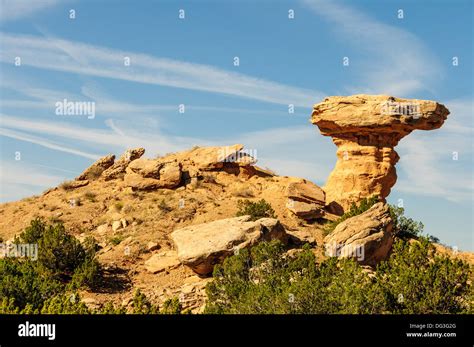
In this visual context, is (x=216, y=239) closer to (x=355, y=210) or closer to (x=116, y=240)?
(x=116, y=240)

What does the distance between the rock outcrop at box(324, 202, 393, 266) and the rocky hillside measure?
5 centimetres

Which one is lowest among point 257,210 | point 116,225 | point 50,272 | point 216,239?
point 50,272

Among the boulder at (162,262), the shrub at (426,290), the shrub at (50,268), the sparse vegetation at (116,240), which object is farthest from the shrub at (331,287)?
the sparse vegetation at (116,240)

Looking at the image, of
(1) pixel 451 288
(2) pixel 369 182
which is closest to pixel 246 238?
(1) pixel 451 288

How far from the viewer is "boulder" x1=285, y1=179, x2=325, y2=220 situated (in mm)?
32844

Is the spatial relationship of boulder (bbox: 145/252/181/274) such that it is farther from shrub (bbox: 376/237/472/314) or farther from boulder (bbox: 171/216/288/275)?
shrub (bbox: 376/237/472/314)

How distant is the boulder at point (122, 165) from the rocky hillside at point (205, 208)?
0.28 ft

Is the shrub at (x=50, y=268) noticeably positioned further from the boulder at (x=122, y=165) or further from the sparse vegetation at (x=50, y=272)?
the boulder at (x=122, y=165)

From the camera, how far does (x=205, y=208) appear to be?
110ft

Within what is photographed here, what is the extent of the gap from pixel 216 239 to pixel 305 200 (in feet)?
34.7

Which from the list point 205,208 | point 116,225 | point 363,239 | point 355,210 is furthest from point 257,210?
point 116,225
